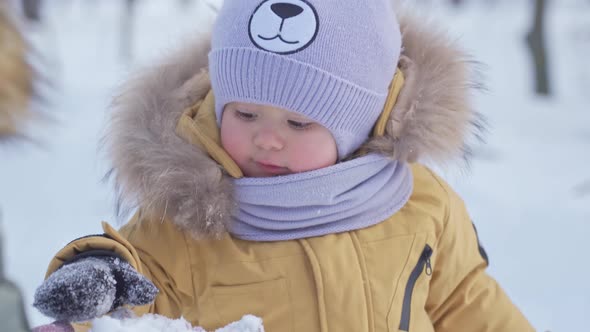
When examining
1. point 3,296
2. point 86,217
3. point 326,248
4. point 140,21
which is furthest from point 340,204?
point 140,21

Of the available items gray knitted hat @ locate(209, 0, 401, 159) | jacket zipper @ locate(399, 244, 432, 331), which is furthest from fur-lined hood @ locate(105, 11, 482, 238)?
jacket zipper @ locate(399, 244, 432, 331)

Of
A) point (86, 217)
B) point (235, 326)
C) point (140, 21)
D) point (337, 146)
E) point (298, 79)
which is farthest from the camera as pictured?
point (140, 21)

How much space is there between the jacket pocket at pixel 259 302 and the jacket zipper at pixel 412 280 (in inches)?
10.1

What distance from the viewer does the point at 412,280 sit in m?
1.72

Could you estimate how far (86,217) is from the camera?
13.2ft

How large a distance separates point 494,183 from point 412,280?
3313 mm

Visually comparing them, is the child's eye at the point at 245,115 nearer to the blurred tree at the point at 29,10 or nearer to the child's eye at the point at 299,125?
the child's eye at the point at 299,125

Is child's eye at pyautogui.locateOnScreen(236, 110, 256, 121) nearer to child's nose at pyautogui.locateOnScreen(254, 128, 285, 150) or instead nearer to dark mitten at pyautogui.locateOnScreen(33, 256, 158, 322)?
child's nose at pyautogui.locateOnScreen(254, 128, 285, 150)

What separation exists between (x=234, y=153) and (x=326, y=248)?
0.29m

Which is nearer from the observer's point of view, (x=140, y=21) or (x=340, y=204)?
(x=340, y=204)

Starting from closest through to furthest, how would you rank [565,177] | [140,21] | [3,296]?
[3,296] < [565,177] < [140,21]

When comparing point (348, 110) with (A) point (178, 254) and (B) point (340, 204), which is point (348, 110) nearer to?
(B) point (340, 204)

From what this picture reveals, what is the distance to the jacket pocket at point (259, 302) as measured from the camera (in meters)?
1.62

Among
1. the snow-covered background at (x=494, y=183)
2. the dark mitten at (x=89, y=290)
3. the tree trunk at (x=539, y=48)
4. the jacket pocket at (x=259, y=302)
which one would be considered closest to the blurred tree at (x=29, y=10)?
the snow-covered background at (x=494, y=183)
